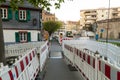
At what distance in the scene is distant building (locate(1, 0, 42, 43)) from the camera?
3578cm

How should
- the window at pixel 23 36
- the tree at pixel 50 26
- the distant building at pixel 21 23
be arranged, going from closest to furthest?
the distant building at pixel 21 23 < the window at pixel 23 36 < the tree at pixel 50 26

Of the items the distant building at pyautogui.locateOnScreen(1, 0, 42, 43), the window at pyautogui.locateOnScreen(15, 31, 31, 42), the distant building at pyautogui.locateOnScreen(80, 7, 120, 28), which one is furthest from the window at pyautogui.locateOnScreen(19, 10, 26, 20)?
the distant building at pyautogui.locateOnScreen(80, 7, 120, 28)

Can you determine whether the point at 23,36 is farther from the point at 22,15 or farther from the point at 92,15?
the point at 92,15

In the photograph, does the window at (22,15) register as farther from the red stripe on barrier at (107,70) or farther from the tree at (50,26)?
the tree at (50,26)

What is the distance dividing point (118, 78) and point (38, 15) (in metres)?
36.9

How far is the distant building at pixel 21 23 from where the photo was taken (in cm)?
3578

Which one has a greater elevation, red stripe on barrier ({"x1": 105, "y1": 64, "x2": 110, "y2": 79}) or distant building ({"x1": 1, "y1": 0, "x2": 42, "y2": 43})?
distant building ({"x1": 1, "y1": 0, "x2": 42, "y2": 43})

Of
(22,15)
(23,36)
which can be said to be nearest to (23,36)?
(23,36)

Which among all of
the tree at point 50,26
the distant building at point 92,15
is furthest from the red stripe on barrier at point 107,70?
the distant building at point 92,15

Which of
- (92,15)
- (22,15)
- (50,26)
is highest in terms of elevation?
(92,15)

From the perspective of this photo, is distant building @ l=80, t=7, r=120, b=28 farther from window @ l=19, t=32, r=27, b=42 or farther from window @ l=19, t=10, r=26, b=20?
window @ l=19, t=10, r=26, b=20

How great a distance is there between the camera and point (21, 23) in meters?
37.7

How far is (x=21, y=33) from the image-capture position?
124 ft

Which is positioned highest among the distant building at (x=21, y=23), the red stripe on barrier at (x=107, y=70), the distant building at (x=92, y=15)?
the distant building at (x=92, y=15)
